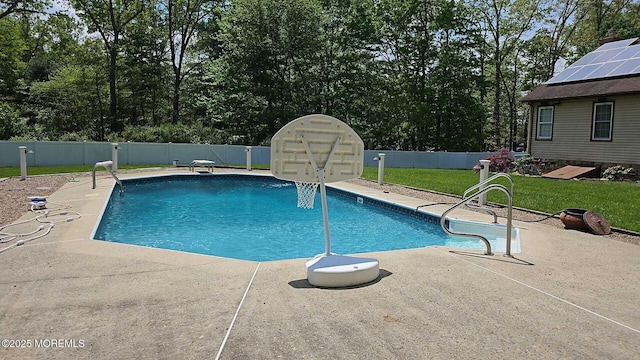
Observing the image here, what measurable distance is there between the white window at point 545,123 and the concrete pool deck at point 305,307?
13533mm

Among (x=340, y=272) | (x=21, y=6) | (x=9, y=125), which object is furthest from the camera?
(x=21, y=6)

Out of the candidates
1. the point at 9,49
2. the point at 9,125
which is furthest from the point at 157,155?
the point at 9,49

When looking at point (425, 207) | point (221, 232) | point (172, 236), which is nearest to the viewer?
point (172, 236)

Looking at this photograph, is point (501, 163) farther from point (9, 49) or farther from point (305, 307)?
point (9, 49)

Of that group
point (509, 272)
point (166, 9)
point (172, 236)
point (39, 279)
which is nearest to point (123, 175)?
point (172, 236)

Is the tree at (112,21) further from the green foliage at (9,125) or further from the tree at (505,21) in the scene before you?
the tree at (505,21)

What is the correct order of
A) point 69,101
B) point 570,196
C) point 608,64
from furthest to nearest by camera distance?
point 69,101 → point 608,64 → point 570,196

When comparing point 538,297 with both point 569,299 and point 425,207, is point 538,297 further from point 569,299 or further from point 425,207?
point 425,207

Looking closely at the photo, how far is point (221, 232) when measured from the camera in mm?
8008

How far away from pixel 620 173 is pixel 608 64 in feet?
15.7

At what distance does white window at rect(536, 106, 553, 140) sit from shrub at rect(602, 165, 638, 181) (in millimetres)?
3081

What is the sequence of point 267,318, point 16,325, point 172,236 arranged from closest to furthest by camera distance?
point 16,325 < point 267,318 < point 172,236

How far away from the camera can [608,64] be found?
1568 cm

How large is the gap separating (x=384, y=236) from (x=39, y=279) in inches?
222
